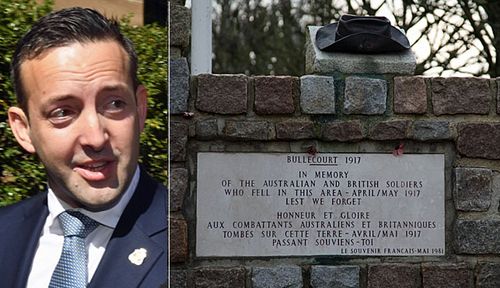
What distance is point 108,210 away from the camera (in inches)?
97.8

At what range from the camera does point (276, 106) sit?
4484mm

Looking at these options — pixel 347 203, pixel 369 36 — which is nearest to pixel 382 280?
pixel 347 203

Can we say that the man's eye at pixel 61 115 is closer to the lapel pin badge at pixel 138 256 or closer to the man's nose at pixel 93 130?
the man's nose at pixel 93 130

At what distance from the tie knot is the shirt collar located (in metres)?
0.01

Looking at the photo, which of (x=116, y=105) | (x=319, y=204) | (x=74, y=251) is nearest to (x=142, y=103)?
(x=116, y=105)

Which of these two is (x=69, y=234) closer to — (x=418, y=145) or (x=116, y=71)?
(x=116, y=71)

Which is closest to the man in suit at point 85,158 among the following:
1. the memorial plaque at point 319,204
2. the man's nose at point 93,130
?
the man's nose at point 93,130

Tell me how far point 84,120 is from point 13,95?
218 mm

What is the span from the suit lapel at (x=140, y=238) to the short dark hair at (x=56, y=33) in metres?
0.38

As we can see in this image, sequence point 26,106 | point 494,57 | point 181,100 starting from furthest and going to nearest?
1. point 494,57
2. point 181,100
3. point 26,106

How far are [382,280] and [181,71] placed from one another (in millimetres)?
1391

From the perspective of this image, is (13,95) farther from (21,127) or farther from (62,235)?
(62,235)

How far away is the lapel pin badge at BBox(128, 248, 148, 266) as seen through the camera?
8.16 ft

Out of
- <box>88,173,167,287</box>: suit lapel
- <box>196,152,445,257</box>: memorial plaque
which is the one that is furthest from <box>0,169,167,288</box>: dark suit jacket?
<box>196,152,445,257</box>: memorial plaque
